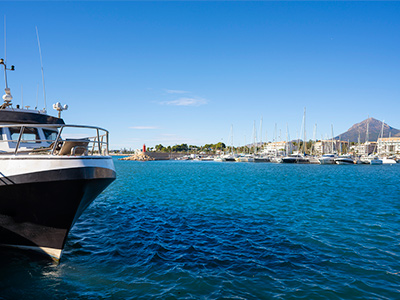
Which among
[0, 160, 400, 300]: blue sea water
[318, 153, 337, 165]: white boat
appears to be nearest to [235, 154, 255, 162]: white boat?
[318, 153, 337, 165]: white boat

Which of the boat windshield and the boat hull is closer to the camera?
the boat hull

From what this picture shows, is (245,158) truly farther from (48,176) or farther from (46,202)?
(48,176)

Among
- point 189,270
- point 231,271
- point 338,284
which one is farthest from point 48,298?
point 338,284

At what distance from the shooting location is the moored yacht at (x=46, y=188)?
21.4ft

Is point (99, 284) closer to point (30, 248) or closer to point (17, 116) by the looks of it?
point (30, 248)

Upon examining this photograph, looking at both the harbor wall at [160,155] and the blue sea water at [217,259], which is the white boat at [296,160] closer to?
the blue sea water at [217,259]

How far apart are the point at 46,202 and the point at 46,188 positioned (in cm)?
48

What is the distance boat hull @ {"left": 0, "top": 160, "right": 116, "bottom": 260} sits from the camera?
654cm

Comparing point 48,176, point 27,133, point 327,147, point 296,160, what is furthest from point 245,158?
point 48,176

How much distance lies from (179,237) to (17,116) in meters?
7.10

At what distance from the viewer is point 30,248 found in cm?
761

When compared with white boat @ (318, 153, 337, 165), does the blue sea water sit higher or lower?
lower

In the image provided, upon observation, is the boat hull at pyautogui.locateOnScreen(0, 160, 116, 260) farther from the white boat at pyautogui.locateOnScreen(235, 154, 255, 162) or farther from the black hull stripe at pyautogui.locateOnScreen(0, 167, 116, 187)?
the white boat at pyautogui.locateOnScreen(235, 154, 255, 162)

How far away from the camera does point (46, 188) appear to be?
21.7ft
